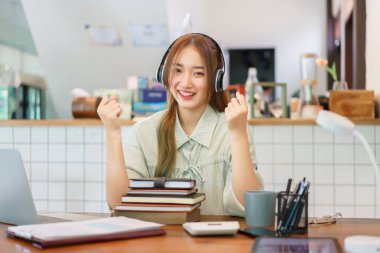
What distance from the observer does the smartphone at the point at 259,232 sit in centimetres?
145

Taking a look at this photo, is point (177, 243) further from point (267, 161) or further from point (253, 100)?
point (253, 100)

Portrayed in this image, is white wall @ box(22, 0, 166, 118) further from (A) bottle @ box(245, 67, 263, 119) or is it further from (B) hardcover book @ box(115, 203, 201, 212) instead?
(B) hardcover book @ box(115, 203, 201, 212)

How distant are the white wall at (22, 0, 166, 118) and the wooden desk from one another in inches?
166

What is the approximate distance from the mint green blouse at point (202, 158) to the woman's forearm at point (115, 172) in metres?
0.11

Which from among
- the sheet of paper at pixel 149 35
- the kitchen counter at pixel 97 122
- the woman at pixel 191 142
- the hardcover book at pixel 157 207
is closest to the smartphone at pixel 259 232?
the hardcover book at pixel 157 207

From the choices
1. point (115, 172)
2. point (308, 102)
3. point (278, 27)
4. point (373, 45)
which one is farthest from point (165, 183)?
point (278, 27)

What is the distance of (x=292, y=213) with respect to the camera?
152 cm

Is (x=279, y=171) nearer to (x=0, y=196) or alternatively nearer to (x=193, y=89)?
(x=193, y=89)

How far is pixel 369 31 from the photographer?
367 cm

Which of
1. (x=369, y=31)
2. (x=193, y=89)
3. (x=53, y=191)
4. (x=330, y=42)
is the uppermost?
(x=330, y=42)

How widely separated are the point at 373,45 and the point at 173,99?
5.98 ft

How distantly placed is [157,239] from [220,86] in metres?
0.76

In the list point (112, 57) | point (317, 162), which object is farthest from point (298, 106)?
point (112, 57)

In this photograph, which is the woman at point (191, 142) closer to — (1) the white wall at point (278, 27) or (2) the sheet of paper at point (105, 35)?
(2) the sheet of paper at point (105, 35)
